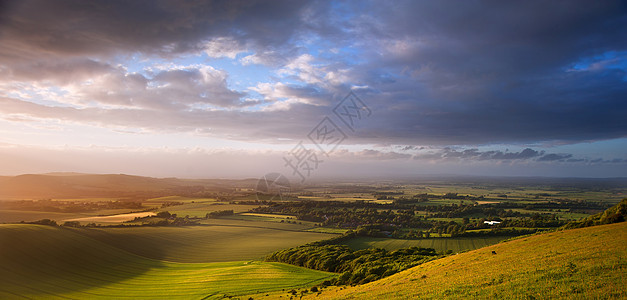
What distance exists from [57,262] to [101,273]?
25.5ft

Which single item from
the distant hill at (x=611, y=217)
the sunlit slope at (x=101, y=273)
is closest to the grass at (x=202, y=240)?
the sunlit slope at (x=101, y=273)

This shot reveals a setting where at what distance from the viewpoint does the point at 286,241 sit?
7981 centimetres

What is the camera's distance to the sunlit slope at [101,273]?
37906 mm

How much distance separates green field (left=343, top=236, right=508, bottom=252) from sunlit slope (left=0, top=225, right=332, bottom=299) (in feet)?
108

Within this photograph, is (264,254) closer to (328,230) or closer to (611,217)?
(328,230)

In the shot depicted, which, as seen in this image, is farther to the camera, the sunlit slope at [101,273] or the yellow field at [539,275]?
the sunlit slope at [101,273]

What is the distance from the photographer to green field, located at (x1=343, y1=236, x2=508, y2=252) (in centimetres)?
6938

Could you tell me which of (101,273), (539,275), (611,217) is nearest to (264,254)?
(101,273)

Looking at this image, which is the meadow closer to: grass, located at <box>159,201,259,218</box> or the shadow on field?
the shadow on field

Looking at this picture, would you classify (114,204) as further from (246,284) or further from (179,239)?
(246,284)

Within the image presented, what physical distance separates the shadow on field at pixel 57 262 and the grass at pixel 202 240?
5.53 metres

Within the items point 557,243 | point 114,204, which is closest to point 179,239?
point 114,204

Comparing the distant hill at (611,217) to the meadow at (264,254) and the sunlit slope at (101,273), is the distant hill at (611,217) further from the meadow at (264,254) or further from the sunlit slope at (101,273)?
the sunlit slope at (101,273)

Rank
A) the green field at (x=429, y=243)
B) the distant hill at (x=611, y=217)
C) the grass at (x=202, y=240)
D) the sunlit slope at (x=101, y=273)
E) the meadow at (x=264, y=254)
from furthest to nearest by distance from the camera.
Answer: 1. the green field at (x=429, y=243)
2. the grass at (x=202, y=240)
3. the sunlit slope at (x=101, y=273)
4. the distant hill at (x=611, y=217)
5. the meadow at (x=264, y=254)
